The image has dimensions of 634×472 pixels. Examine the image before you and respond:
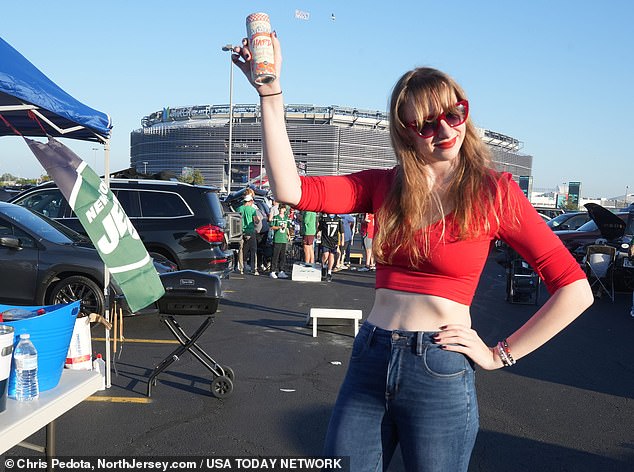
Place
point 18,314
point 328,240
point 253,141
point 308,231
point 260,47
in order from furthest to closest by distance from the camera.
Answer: point 253,141 → point 308,231 → point 328,240 → point 18,314 → point 260,47

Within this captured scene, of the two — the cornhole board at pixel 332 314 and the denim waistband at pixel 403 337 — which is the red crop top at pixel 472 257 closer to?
the denim waistband at pixel 403 337

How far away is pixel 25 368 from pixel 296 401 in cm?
314

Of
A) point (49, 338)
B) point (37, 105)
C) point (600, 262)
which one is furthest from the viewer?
point (600, 262)

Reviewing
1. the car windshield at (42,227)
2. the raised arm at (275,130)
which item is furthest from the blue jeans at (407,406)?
the car windshield at (42,227)

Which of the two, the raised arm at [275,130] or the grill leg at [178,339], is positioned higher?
the raised arm at [275,130]

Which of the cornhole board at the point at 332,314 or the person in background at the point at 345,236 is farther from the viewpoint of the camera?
the person in background at the point at 345,236

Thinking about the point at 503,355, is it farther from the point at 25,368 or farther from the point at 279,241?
the point at 279,241

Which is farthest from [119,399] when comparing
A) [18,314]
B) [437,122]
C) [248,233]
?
[248,233]

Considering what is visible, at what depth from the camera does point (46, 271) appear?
8.03 meters

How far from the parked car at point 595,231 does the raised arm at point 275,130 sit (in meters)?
12.5

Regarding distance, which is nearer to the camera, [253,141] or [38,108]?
[38,108]

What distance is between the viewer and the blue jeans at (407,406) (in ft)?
6.06

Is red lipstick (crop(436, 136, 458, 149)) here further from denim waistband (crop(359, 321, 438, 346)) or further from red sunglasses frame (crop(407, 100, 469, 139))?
denim waistband (crop(359, 321, 438, 346))

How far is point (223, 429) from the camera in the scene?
470cm
